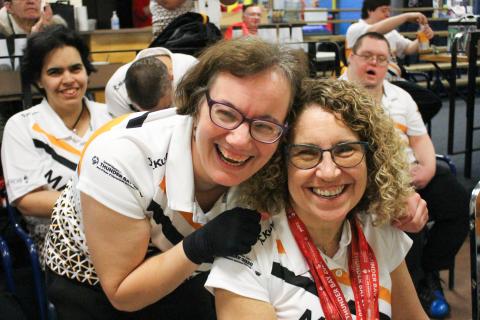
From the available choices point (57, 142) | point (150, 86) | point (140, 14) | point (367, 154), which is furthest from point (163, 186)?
point (140, 14)

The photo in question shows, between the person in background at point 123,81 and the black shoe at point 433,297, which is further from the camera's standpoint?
the black shoe at point 433,297

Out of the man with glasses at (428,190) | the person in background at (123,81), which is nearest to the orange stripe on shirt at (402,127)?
the man with glasses at (428,190)

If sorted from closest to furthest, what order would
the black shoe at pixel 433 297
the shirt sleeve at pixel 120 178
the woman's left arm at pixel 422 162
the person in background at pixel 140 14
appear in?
the shirt sleeve at pixel 120 178 → the black shoe at pixel 433 297 → the woman's left arm at pixel 422 162 → the person in background at pixel 140 14

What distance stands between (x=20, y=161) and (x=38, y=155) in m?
0.07

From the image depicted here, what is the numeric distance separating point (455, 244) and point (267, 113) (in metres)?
1.92

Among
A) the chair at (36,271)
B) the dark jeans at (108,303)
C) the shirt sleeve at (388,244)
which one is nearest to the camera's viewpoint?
the shirt sleeve at (388,244)

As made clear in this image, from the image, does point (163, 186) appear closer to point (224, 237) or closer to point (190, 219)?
point (190, 219)

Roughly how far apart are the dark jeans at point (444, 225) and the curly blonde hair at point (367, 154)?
4.90 feet

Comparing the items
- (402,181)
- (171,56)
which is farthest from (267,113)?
(171,56)

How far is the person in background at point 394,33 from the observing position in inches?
131

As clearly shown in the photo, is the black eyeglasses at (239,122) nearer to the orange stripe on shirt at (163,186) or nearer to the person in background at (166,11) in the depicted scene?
the orange stripe on shirt at (163,186)

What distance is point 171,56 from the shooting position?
97.9 inches

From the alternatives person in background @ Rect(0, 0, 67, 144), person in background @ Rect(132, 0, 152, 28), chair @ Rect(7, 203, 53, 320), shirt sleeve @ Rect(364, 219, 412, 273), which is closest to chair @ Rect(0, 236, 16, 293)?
chair @ Rect(7, 203, 53, 320)

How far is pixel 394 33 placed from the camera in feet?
17.6
